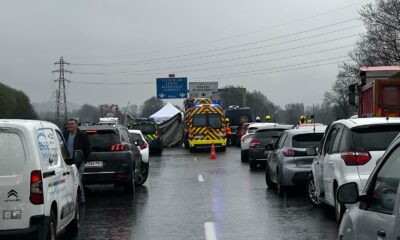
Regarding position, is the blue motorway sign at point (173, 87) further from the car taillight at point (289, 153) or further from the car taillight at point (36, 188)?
the car taillight at point (36, 188)

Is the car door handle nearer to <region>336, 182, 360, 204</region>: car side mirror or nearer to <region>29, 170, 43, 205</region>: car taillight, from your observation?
<region>336, 182, 360, 204</region>: car side mirror

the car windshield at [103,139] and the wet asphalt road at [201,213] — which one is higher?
the car windshield at [103,139]

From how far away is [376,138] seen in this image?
9.32 metres

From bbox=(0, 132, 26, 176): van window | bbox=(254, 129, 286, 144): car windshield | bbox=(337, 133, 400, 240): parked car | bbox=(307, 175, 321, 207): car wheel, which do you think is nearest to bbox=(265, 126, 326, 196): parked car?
bbox=(307, 175, 321, 207): car wheel

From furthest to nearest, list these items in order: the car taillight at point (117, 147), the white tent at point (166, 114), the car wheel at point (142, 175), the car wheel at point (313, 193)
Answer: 1. the white tent at point (166, 114)
2. the car wheel at point (142, 175)
3. the car taillight at point (117, 147)
4. the car wheel at point (313, 193)

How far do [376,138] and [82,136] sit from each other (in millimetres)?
6177

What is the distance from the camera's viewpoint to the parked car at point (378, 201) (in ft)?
12.8

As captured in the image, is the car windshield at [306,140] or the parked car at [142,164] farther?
the parked car at [142,164]

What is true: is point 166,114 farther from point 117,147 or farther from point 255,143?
point 117,147

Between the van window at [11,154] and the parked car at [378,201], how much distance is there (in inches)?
149

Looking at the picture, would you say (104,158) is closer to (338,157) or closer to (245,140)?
(338,157)

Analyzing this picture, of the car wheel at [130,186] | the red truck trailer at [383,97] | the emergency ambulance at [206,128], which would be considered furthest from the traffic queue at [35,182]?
the emergency ambulance at [206,128]

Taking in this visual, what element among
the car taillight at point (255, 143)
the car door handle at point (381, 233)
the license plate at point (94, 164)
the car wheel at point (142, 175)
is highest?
the car door handle at point (381, 233)

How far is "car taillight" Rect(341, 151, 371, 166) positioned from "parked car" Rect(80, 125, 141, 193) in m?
6.46
